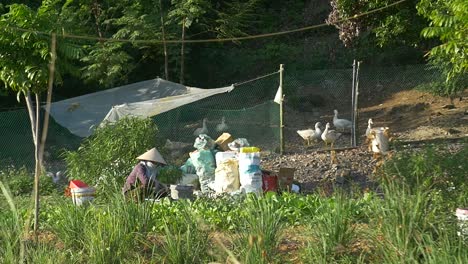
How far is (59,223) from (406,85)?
48.1ft

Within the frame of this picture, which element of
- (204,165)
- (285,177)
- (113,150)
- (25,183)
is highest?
(113,150)

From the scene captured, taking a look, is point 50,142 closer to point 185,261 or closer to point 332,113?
point 332,113

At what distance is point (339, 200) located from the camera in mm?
6801

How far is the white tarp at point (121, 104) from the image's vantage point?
1556 cm

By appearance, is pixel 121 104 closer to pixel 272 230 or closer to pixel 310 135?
pixel 310 135

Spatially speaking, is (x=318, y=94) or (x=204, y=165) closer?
(x=204, y=165)

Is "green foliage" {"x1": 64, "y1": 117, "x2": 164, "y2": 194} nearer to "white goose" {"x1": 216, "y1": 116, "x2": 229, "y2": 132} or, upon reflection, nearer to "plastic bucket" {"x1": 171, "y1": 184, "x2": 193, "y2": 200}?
"plastic bucket" {"x1": 171, "y1": 184, "x2": 193, "y2": 200}

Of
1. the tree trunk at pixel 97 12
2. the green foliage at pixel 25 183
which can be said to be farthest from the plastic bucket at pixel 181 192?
the tree trunk at pixel 97 12

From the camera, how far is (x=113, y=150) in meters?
13.1

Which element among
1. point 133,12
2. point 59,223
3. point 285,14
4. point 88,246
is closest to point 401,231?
point 88,246

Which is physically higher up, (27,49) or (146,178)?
(27,49)

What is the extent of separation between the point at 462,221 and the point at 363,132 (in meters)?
11.7

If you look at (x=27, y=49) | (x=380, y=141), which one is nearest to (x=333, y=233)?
(x=27, y=49)

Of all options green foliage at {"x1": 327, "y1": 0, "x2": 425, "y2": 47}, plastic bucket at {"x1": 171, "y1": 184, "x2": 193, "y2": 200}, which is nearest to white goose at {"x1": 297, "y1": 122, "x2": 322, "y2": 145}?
green foliage at {"x1": 327, "y1": 0, "x2": 425, "y2": 47}
